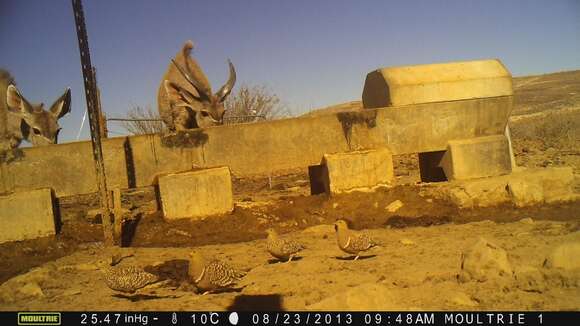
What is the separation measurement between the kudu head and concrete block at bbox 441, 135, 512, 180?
22.6 ft

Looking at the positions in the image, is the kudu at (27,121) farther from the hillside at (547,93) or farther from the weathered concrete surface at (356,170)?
the hillside at (547,93)

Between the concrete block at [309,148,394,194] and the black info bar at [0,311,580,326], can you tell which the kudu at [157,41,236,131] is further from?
the black info bar at [0,311,580,326]

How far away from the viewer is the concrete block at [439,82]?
24.0ft

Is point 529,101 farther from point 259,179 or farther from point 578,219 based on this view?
point 578,219

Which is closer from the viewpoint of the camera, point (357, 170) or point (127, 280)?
point (127, 280)

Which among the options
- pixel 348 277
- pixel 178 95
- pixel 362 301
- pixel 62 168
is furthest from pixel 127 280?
pixel 178 95

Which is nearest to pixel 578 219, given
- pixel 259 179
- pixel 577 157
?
pixel 577 157

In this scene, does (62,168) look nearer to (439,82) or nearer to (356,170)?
(356,170)

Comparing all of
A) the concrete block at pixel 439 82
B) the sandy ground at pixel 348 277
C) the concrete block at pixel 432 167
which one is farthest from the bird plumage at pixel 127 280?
the concrete block at pixel 432 167

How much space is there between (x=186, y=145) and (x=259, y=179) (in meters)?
8.40

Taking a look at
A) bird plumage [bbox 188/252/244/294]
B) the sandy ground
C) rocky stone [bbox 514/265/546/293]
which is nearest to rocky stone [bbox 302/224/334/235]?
the sandy ground

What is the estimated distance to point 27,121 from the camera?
7.70 metres

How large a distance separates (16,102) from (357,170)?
6.25m

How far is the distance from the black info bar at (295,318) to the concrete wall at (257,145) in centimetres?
325
